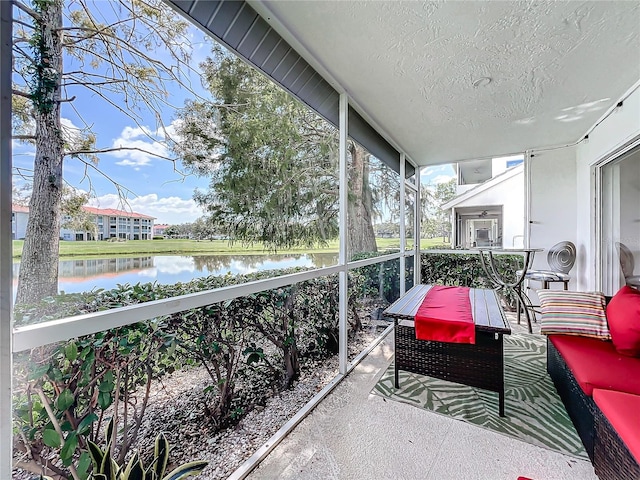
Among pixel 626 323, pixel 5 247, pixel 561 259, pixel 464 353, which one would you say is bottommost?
pixel 464 353

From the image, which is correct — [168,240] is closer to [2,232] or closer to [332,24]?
[2,232]

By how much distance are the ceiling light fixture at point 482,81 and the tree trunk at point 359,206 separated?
124 centimetres

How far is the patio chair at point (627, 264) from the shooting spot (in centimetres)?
269

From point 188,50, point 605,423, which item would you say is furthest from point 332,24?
point 605,423

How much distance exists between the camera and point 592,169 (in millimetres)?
3559

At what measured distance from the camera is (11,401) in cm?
77

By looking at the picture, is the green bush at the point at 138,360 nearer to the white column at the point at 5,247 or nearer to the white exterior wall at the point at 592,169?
the white column at the point at 5,247

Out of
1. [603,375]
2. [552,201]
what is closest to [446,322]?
[603,375]

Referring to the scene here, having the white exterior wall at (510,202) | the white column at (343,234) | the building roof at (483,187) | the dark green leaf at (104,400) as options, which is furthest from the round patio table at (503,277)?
the dark green leaf at (104,400)

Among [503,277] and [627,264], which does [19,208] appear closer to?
[627,264]

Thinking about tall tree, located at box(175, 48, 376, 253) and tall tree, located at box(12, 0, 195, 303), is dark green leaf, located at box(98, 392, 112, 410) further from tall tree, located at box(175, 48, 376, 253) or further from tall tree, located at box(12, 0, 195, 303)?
tall tree, located at box(175, 48, 376, 253)

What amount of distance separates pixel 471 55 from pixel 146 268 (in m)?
2.47

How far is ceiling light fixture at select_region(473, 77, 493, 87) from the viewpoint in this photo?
2254mm

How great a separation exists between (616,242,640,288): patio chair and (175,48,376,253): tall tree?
3011 millimetres
